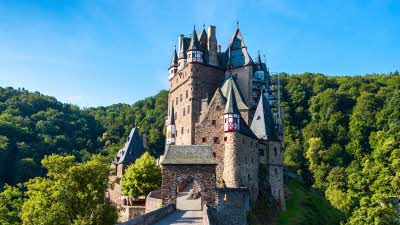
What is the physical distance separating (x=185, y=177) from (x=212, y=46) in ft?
97.6

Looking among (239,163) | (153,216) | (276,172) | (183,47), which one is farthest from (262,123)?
(153,216)

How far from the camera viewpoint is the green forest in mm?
95562

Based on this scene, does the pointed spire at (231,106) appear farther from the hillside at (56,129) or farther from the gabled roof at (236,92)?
the hillside at (56,129)

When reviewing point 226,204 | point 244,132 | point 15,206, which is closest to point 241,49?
point 244,132

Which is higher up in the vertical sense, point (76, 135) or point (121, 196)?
point (76, 135)

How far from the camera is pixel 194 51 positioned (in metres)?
64.9

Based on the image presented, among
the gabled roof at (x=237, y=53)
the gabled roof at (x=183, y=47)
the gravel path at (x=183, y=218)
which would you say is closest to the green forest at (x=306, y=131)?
the gabled roof at (x=237, y=53)

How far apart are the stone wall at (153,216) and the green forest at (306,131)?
41648 mm

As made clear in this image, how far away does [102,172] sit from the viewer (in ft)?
134

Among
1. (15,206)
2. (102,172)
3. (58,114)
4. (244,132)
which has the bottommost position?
(15,206)

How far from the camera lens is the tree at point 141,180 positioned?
5197cm

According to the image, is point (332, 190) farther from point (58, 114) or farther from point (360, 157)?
point (58, 114)

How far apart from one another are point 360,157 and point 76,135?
6379 centimetres

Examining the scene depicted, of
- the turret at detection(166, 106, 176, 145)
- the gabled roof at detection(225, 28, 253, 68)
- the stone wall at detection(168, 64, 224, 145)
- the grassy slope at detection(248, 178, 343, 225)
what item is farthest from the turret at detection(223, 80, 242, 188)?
the turret at detection(166, 106, 176, 145)
